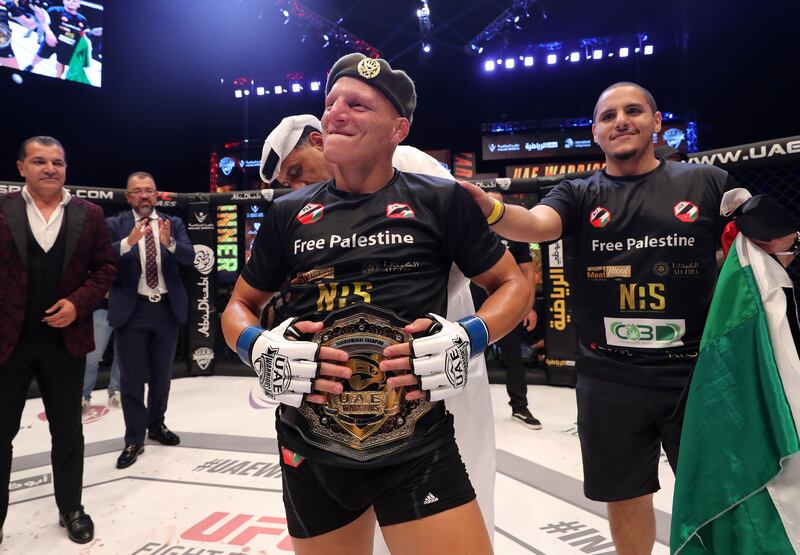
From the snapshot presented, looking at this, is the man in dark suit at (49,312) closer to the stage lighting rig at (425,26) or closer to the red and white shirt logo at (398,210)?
the red and white shirt logo at (398,210)

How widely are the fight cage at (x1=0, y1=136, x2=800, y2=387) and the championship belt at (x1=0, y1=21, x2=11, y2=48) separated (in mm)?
4085

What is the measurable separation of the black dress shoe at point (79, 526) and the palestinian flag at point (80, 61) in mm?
8975

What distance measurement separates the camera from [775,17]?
27.8 feet

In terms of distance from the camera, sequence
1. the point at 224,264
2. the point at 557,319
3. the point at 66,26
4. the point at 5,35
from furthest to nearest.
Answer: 1. the point at 66,26
2. the point at 5,35
3. the point at 224,264
4. the point at 557,319

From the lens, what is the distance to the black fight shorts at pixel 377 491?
106 cm

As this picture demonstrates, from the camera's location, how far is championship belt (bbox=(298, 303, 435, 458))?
106 cm

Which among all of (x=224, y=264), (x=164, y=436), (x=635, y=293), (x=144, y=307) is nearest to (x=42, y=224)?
(x=144, y=307)

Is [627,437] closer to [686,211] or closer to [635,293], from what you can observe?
[635,293]

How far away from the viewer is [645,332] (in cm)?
171

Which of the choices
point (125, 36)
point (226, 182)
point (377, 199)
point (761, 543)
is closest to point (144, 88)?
point (125, 36)

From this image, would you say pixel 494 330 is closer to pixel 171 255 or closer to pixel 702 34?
pixel 171 255

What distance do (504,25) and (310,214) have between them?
10.8 meters

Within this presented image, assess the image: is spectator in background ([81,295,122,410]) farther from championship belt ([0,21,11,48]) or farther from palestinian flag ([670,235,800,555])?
championship belt ([0,21,11,48])

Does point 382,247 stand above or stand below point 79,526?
above
